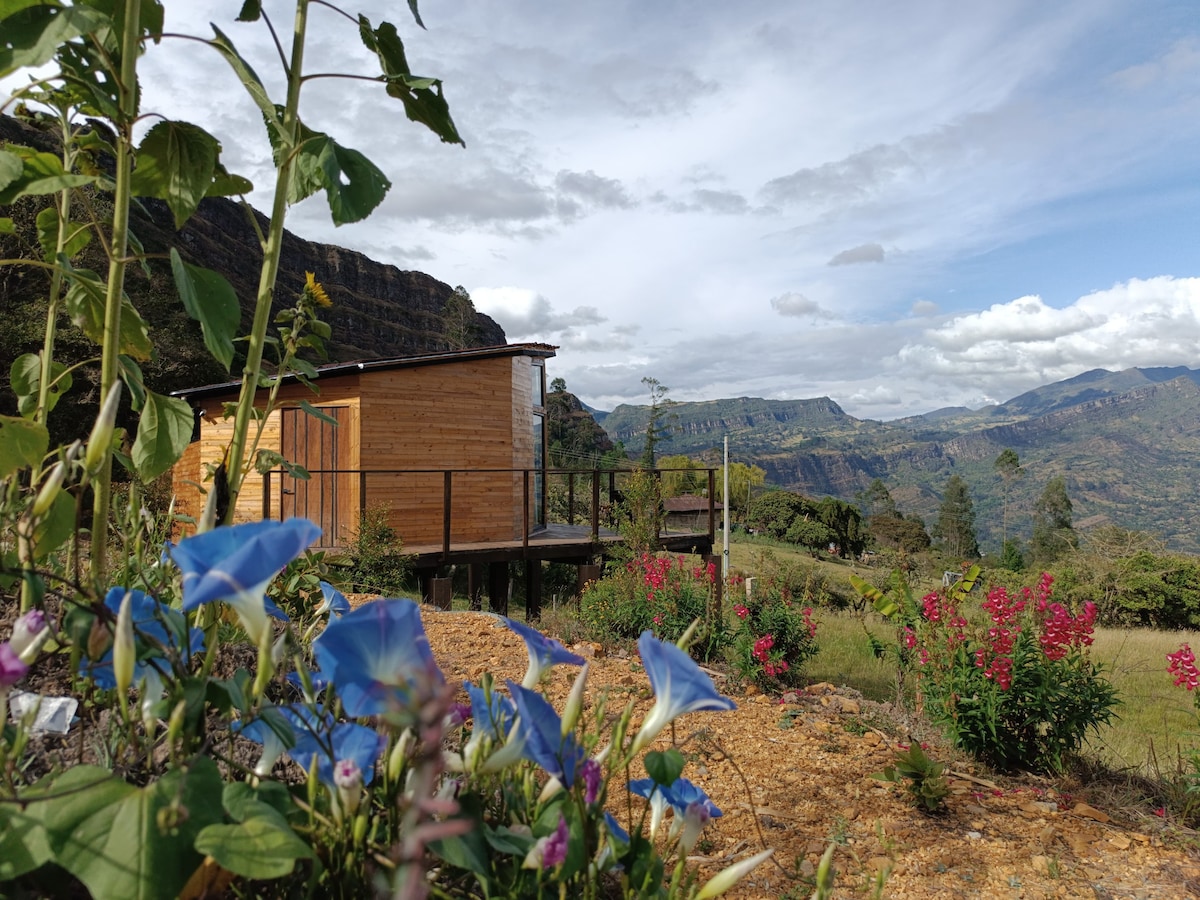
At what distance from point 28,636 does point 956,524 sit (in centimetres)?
8455

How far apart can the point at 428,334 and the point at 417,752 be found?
287 ft

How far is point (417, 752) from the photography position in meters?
0.81

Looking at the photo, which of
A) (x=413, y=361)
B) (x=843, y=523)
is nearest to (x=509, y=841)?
(x=413, y=361)

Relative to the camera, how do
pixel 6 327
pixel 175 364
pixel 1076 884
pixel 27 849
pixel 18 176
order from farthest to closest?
pixel 175 364, pixel 6 327, pixel 1076 884, pixel 18 176, pixel 27 849

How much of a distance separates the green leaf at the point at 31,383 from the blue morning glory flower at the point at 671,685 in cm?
135

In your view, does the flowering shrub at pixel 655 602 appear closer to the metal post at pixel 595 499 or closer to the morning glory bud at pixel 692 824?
the metal post at pixel 595 499

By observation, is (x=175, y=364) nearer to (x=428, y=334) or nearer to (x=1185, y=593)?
(x=1185, y=593)

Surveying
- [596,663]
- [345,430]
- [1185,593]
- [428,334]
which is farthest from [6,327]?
[428,334]

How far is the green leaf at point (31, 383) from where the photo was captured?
1525 mm

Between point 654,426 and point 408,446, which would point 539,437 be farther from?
point 654,426

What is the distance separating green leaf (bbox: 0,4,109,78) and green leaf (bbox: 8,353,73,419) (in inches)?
26.6

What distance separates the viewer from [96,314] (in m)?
1.47

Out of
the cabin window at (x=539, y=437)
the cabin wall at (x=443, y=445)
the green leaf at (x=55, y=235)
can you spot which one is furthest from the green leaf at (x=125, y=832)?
the cabin window at (x=539, y=437)

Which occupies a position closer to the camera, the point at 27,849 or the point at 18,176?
the point at 27,849
